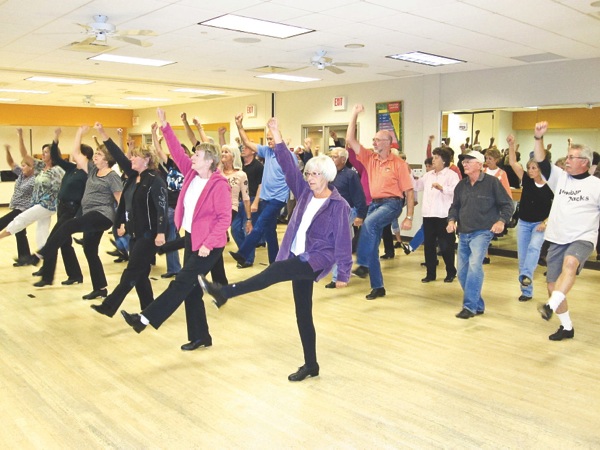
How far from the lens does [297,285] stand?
12.0ft

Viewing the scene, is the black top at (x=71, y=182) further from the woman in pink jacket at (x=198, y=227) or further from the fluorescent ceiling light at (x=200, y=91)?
the fluorescent ceiling light at (x=200, y=91)

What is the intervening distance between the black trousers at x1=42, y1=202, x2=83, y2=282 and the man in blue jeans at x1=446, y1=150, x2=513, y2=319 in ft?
12.8

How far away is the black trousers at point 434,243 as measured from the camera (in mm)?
6926

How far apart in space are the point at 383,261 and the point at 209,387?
16.2 feet

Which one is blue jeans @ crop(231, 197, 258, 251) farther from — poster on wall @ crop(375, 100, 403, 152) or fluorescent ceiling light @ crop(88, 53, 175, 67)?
poster on wall @ crop(375, 100, 403, 152)

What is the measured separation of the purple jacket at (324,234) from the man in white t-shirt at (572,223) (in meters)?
1.75

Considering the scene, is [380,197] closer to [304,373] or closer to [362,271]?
[362,271]

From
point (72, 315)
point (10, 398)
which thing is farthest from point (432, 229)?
point (10, 398)

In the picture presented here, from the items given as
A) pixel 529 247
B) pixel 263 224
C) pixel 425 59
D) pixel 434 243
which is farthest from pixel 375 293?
pixel 425 59

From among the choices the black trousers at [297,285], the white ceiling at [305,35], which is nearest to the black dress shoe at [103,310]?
the black trousers at [297,285]

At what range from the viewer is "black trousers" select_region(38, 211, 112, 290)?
18.1ft

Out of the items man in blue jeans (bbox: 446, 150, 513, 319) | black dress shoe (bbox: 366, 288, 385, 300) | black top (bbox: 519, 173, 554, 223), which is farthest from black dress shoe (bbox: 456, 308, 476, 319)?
black top (bbox: 519, 173, 554, 223)

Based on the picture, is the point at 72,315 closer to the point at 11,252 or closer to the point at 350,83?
the point at 11,252

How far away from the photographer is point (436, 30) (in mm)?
6602
